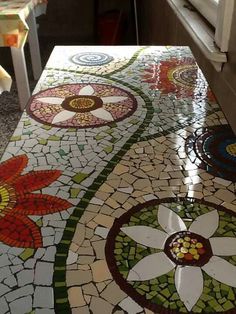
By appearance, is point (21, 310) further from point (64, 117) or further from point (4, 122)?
point (4, 122)

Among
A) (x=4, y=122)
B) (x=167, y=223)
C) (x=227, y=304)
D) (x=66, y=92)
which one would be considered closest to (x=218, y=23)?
(x=66, y=92)

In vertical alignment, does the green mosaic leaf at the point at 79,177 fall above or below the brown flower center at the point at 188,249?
below

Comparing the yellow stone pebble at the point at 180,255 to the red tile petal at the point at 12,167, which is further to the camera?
the red tile petal at the point at 12,167

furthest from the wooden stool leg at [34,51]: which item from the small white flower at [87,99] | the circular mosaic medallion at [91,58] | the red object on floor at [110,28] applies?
the small white flower at [87,99]

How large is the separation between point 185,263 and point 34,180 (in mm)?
266

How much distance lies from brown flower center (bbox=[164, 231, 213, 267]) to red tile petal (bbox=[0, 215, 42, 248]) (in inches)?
6.4

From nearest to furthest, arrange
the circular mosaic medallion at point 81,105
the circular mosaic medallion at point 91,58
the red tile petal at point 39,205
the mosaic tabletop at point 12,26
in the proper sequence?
1. the red tile petal at point 39,205
2. the circular mosaic medallion at point 81,105
3. the circular mosaic medallion at point 91,58
4. the mosaic tabletop at point 12,26

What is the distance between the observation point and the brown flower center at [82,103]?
0.79m

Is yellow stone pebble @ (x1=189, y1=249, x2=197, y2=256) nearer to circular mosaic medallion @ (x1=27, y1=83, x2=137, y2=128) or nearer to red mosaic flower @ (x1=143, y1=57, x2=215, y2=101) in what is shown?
circular mosaic medallion @ (x1=27, y1=83, x2=137, y2=128)

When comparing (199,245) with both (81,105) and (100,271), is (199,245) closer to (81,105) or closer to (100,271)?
(100,271)

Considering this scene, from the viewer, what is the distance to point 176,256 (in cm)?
45

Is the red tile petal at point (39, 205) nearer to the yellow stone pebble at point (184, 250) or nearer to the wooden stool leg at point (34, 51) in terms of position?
the yellow stone pebble at point (184, 250)

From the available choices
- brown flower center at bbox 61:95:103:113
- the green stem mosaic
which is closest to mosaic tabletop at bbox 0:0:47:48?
brown flower center at bbox 61:95:103:113

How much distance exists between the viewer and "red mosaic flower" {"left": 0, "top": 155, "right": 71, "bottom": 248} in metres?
0.48
